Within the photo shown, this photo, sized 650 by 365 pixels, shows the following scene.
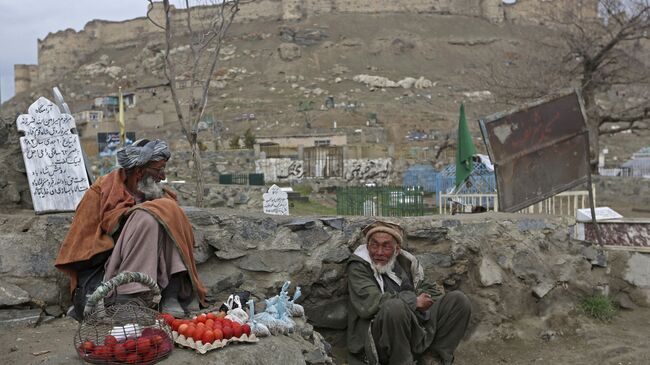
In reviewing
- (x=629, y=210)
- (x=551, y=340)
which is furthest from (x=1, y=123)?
(x=629, y=210)

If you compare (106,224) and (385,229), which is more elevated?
(106,224)

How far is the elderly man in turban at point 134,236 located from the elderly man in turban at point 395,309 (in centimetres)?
111

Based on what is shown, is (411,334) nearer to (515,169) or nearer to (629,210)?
(515,169)

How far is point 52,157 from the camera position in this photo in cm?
→ 471

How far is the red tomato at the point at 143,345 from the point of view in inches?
108

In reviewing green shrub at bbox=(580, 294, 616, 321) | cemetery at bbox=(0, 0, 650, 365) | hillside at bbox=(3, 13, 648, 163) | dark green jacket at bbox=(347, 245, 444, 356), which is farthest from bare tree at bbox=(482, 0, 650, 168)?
dark green jacket at bbox=(347, 245, 444, 356)

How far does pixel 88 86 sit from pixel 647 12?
68672mm

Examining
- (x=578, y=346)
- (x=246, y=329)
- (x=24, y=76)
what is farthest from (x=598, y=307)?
(x=24, y=76)

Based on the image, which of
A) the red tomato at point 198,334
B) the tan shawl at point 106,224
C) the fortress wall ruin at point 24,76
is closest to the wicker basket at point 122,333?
the red tomato at point 198,334

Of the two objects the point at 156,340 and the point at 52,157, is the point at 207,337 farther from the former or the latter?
the point at 52,157

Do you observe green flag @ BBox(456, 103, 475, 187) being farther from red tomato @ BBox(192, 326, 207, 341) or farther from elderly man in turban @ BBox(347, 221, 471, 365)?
red tomato @ BBox(192, 326, 207, 341)

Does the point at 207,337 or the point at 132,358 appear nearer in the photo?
the point at 132,358

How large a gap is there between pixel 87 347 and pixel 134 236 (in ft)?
2.53

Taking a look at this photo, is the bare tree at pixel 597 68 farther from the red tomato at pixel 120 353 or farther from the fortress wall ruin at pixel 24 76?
the fortress wall ruin at pixel 24 76
